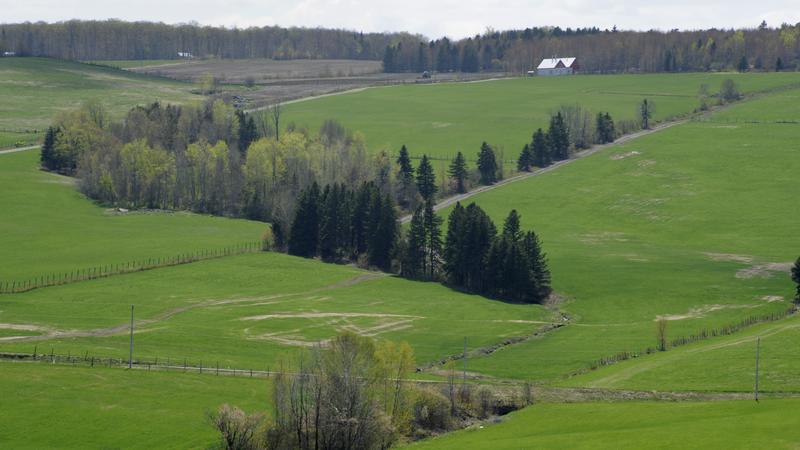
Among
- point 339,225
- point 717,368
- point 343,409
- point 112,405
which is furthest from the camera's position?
point 339,225

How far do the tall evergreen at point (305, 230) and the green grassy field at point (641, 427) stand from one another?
67518mm

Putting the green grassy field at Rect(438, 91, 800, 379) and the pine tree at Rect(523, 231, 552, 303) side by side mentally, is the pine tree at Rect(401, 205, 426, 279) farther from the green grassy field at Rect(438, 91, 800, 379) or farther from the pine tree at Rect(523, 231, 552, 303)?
the green grassy field at Rect(438, 91, 800, 379)

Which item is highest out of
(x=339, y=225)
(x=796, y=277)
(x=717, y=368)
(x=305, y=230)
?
(x=796, y=277)

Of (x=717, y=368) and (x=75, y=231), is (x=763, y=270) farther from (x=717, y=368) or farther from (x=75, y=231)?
(x=75, y=231)

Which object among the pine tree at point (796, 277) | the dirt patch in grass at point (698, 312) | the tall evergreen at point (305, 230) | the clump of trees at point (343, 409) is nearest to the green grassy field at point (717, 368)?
the clump of trees at point (343, 409)

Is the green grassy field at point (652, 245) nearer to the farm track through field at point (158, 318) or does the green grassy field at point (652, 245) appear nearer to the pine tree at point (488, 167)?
the pine tree at point (488, 167)

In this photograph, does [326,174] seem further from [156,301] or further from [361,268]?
[156,301]

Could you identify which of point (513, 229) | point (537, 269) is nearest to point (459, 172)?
point (513, 229)

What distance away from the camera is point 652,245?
15788cm

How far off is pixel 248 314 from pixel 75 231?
5168cm

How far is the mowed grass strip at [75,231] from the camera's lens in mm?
141500

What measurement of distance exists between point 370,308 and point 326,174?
6278 centimetres

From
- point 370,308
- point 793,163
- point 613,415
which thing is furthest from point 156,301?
point 793,163

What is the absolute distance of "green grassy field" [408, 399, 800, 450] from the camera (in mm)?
69250
